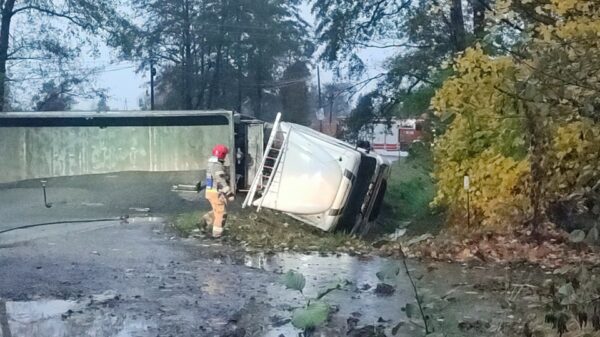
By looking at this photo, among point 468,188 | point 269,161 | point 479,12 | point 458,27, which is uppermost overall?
point 458,27

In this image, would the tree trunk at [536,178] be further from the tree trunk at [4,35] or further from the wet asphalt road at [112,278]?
the tree trunk at [4,35]

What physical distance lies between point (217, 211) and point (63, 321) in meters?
6.37

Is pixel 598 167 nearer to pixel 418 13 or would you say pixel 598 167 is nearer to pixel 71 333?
pixel 71 333

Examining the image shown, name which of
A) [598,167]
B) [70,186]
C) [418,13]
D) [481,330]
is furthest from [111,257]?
[418,13]

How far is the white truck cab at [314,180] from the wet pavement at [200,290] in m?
2.36

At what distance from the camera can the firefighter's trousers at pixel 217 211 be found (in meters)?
14.5

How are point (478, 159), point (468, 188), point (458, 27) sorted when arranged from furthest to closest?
1. point (458, 27)
2. point (478, 159)
3. point (468, 188)

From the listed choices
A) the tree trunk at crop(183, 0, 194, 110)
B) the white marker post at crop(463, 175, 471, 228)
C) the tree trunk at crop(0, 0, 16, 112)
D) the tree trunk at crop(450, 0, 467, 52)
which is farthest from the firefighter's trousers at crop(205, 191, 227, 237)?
the tree trunk at crop(183, 0, 194, 110)

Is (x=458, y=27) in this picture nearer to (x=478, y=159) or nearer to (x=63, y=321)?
(x=478, y=159)

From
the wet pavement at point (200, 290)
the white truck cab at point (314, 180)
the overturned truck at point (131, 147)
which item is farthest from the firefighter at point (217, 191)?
the overturned truck at point (131, 147)

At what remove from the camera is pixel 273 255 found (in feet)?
42.8

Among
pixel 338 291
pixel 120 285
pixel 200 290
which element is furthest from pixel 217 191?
pixel 338 291

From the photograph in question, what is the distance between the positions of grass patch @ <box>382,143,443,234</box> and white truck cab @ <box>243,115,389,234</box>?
211 cm

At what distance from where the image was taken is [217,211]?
14.6 m
